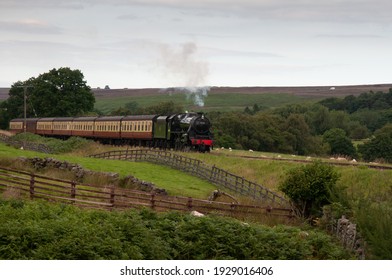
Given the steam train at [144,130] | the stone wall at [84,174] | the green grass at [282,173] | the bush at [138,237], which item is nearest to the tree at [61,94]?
the steam train at [144,130]

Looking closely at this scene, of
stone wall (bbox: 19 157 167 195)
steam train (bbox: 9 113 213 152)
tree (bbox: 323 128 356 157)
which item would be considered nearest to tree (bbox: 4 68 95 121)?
steam train (bbox: 9 113 213 152)

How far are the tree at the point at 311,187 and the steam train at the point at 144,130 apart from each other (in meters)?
29.7

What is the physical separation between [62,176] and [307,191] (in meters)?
14.2

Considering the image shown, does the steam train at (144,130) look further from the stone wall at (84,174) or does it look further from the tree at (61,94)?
the stone wall at (84,174)

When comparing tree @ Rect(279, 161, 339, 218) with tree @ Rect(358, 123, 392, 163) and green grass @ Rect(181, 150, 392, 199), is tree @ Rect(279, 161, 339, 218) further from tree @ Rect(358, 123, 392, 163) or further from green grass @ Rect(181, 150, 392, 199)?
tree @ Rect(358, 123, 392, 163)

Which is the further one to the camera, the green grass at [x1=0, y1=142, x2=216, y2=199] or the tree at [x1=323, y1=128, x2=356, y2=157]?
the tree at [x1=323, y1=128, x2=356, y2=157]

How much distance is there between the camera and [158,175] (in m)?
50.0

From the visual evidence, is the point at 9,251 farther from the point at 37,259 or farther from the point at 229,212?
the point at 229,212

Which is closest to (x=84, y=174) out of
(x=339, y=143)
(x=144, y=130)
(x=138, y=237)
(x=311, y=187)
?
(x=311, y=187)

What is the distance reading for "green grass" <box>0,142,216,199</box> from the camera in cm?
4431

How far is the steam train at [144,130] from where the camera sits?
6825cm

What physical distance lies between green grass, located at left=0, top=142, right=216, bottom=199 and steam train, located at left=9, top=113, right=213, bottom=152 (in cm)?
1159

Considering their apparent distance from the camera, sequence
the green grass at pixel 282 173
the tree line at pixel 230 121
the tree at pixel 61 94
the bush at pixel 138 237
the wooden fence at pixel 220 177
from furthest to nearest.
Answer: the tree at pixel 61 94
the tree line at pixel 230 121
the wooden fence at pixel 220 177
the green grass at pixel 282 173
the bush at pixel 138 237

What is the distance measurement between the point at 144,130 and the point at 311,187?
134 ft
